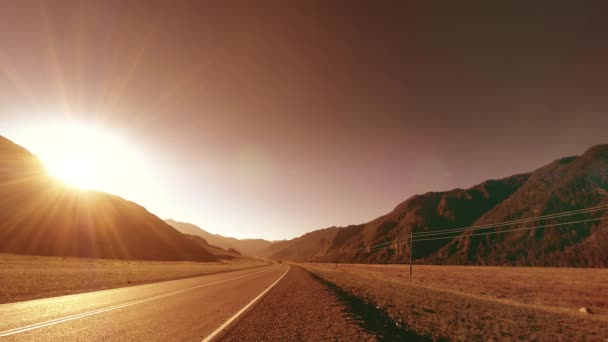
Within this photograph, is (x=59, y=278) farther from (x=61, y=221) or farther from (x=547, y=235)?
(x=547, y=235)

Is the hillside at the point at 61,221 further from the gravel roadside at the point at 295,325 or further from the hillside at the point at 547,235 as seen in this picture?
the hillside at the point at 547,235

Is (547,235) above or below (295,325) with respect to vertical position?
above

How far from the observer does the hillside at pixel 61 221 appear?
3164 inches

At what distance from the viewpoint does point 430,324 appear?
12883 mm

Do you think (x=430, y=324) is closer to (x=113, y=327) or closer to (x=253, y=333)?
(x=253, y=333)

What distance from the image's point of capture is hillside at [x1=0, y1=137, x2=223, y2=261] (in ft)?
264

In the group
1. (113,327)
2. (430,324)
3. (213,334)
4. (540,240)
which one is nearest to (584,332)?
(430,324)

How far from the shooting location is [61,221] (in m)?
92.7

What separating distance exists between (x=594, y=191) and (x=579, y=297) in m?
173

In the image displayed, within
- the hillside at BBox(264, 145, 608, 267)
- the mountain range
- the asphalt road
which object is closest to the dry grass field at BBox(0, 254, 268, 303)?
the asphalt road

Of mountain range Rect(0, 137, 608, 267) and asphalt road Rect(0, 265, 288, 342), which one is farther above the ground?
mountain range Rect(0, 137, 608, 267)

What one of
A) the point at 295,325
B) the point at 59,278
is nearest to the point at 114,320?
the point at 295,325

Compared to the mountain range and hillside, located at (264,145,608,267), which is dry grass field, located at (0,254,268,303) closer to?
the mountain range

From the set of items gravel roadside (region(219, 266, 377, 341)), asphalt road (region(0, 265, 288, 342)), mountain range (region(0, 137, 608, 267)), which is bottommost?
asphalt road (region(0, 265, 288, 342))
